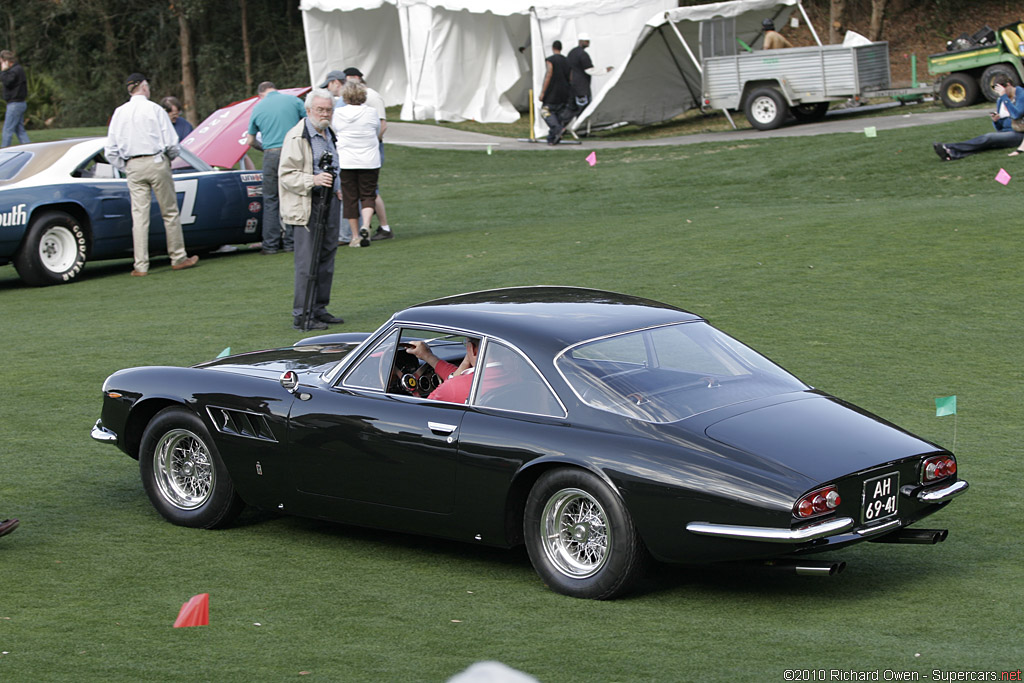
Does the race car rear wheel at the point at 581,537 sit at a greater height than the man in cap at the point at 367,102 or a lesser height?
lesser

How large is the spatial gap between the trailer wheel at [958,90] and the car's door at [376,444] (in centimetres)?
2148

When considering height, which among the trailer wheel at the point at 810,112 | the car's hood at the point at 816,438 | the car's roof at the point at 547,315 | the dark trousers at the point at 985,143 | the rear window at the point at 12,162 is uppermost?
the trailer wheel at the point at 810,112

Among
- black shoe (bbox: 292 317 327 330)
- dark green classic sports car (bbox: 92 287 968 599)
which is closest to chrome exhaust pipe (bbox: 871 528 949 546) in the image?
dark green classic sports car (bbox: 92 287 968 599)

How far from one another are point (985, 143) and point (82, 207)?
12.5 m

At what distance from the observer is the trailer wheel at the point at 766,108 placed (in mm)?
24344

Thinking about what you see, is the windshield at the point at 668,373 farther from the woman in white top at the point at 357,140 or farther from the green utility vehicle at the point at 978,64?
the green utility vehicle at the point at 978,64

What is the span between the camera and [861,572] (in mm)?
5227

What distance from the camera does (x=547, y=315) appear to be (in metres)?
5.61

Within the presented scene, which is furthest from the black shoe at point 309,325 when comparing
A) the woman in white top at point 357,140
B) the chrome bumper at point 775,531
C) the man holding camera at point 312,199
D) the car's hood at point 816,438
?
the chrome bumper at point 775,531

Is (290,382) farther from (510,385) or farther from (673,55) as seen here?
(673,55)

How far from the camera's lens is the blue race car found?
13.2m

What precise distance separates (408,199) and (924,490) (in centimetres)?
1590

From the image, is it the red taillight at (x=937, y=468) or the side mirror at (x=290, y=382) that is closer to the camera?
the red taillight at (x=937, y=468)

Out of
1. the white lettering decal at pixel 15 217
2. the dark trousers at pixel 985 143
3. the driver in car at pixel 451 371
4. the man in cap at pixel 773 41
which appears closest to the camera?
the driver in car at pixel 451 371
